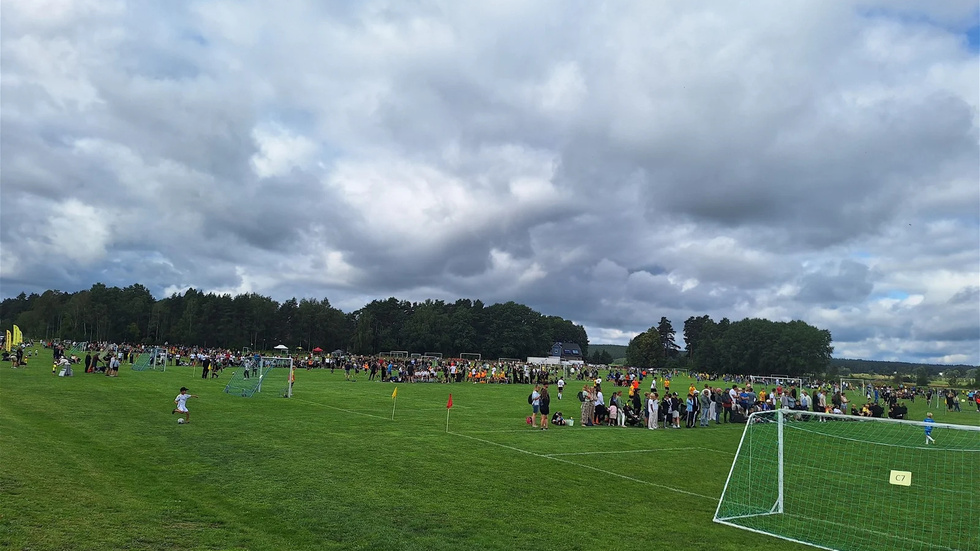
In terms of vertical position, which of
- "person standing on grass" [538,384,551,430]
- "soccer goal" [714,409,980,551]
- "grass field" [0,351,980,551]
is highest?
"person standing on grass" [538,384,551,430]

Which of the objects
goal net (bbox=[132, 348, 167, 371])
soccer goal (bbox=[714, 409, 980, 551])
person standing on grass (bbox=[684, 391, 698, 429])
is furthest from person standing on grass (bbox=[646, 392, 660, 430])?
goal net (bbox=[132, 348, 167, 371])

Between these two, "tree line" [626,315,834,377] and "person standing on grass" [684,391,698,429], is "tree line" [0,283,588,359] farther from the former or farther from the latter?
"person standing on grass" [684,391,698,429]

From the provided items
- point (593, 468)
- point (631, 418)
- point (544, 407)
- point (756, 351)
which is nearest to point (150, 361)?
point (544, 407)

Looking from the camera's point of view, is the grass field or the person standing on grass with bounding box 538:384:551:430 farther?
the person standing on grass with bounding box 538:384:551:430

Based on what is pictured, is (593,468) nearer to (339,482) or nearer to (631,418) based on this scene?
(339,482)

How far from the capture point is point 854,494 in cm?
1388

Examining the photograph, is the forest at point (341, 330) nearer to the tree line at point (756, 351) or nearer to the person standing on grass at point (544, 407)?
the tree line at point (756, 351)

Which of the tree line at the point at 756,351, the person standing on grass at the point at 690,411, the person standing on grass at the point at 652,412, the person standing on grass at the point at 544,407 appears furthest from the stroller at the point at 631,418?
the tree line at the point at 756,351

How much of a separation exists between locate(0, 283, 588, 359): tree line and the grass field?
11391 centimetres

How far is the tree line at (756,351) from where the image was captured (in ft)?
407

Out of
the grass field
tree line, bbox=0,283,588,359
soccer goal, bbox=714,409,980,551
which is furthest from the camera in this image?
tree line, bbox=0,283,588,359

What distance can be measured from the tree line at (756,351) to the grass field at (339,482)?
381 feet

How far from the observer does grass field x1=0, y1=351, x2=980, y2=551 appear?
28.2ft

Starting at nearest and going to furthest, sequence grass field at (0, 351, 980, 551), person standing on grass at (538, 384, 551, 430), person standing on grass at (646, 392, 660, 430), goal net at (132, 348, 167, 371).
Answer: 1. grass field at (0, 351, 980, 551)
2. person standing on grass at (538, 384, 551, 430)
3. person standing on grass at (646, 392, 660, 430)
4. goal net at (132, 348, 167, 371)
